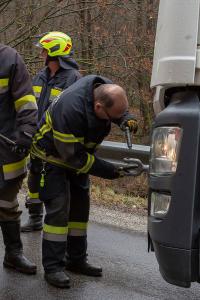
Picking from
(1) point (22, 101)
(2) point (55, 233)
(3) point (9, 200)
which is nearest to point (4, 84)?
(1) point (22, 101)

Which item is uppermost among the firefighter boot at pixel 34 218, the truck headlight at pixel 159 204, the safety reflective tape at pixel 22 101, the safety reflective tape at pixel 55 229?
the safety reflective tape at pixel 22 101

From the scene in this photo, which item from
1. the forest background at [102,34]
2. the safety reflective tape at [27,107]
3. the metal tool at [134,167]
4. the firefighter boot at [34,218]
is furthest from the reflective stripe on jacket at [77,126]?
the forest background at [102,34]

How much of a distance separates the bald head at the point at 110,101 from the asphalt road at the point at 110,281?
1.20 m

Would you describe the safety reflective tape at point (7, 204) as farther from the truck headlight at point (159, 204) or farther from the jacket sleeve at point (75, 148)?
the truck headlight at point (159, 204)

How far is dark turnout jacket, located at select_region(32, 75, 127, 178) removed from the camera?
3.61 metres

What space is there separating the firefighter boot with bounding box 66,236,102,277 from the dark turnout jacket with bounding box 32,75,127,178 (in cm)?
60

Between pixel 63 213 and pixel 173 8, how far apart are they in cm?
190

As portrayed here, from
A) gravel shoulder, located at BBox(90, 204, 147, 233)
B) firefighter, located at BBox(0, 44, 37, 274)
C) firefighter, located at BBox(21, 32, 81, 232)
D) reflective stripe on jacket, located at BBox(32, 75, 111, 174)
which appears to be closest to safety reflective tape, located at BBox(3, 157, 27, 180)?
firefighter, located at BBox(0, 44, 37, 274)

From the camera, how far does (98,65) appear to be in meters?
10.3

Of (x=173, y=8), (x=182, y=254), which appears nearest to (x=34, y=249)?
(x=182, y=254)

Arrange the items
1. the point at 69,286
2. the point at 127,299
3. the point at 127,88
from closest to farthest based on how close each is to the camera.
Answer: the point at 127,299, the point at 69,286, the point at 127,88

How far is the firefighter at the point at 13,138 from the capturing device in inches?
150

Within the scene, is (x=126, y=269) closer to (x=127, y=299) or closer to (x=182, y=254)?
(x=127, y=299)

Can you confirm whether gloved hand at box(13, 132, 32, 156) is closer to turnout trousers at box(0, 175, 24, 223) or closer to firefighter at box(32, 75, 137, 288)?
firefighter at box(32, 75, 137, 288)
